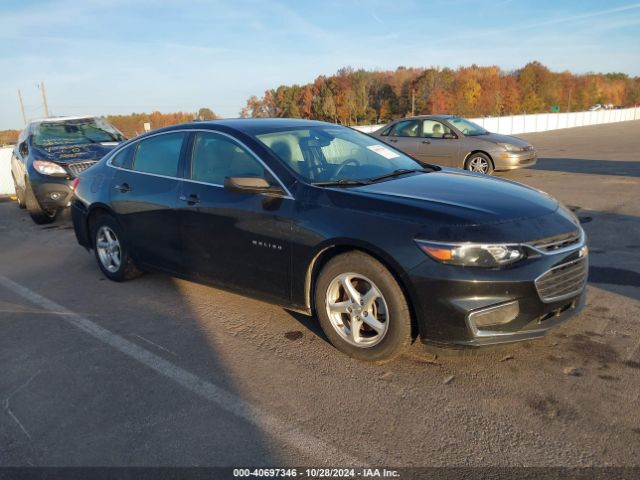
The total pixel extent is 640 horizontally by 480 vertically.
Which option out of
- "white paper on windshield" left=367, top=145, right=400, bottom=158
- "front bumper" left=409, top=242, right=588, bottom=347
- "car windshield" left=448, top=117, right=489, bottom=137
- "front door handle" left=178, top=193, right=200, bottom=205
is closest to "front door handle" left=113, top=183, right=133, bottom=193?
"front door handle" left=178, top=193, right=200, bottom=205

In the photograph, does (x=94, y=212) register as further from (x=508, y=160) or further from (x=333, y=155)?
(x=508, y=160)

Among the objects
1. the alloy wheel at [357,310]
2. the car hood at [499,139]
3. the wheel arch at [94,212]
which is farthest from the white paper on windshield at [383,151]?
the car hood at [499,139]

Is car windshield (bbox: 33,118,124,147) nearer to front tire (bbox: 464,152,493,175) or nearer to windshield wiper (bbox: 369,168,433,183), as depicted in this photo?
windshield wiper (bbox: 369,168,433,183)

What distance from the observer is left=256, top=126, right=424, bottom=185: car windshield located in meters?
3.92

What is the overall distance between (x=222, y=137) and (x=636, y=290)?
3.74 m

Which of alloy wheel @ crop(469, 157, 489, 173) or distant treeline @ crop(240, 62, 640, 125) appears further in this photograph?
distant treeline @ crop(240, 62, 640, 125)

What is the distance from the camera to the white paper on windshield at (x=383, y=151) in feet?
14.9

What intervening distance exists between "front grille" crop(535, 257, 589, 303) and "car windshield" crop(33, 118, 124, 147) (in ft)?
28.1

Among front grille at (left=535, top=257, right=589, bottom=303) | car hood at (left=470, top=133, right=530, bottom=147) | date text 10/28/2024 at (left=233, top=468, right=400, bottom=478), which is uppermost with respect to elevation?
car hood at (left=470, top=133, right=530, bottom=147)

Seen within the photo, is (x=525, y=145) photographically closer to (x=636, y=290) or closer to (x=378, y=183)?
(x=636, y=290)

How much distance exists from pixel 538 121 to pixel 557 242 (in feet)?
129

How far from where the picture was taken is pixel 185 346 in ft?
12.5

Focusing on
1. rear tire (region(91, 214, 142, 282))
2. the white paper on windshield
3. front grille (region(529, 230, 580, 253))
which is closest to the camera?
front grille (region(529, 230, 580, 253))

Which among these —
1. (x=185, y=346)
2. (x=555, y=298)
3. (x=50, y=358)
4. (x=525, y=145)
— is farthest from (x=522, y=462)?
(x=525, y=145)
